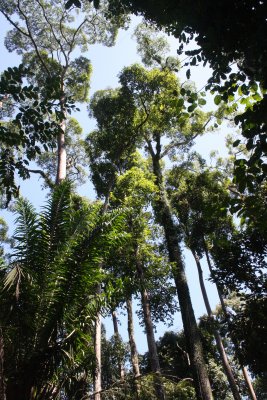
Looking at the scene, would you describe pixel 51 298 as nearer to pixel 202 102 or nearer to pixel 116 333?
pixel 202 102

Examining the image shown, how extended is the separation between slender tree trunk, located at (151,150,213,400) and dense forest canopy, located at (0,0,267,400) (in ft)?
0.15

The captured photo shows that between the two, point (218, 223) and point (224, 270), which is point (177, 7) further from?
point (218, 223)

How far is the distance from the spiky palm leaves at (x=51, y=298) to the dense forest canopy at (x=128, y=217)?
0.02 meters

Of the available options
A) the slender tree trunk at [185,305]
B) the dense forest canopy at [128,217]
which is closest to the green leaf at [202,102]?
the dense forest canopy at [128,217]

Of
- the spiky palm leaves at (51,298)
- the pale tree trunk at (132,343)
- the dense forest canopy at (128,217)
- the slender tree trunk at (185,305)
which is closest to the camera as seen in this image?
the dense forest canopy at (128,217)

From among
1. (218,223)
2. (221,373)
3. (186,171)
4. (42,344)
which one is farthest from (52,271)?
(221,373)

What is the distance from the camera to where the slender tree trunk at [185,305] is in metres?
9.78

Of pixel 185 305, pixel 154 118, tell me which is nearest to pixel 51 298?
pixel 185 305

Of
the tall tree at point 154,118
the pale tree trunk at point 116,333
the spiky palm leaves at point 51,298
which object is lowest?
the spiky palm leaves at point 51,298

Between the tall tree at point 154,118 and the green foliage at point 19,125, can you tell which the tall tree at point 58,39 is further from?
the green foliage at point 19,125

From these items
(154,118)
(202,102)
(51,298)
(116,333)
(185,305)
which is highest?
(154,118)

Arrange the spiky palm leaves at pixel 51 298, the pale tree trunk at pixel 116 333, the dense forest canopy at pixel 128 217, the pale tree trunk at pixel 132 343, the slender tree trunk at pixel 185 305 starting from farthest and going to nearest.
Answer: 1. the pale tree trunk at pixel 116 333
2. the pale tree trunk at pixel 132 343
3. the slender tree trunk at pixel 185 305
4. the spiky palm leaves at pixel 51 298
5. the dense forest canopy at pixel 128 217

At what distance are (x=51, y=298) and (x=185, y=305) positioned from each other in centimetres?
669

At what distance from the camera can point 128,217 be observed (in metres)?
12.8
